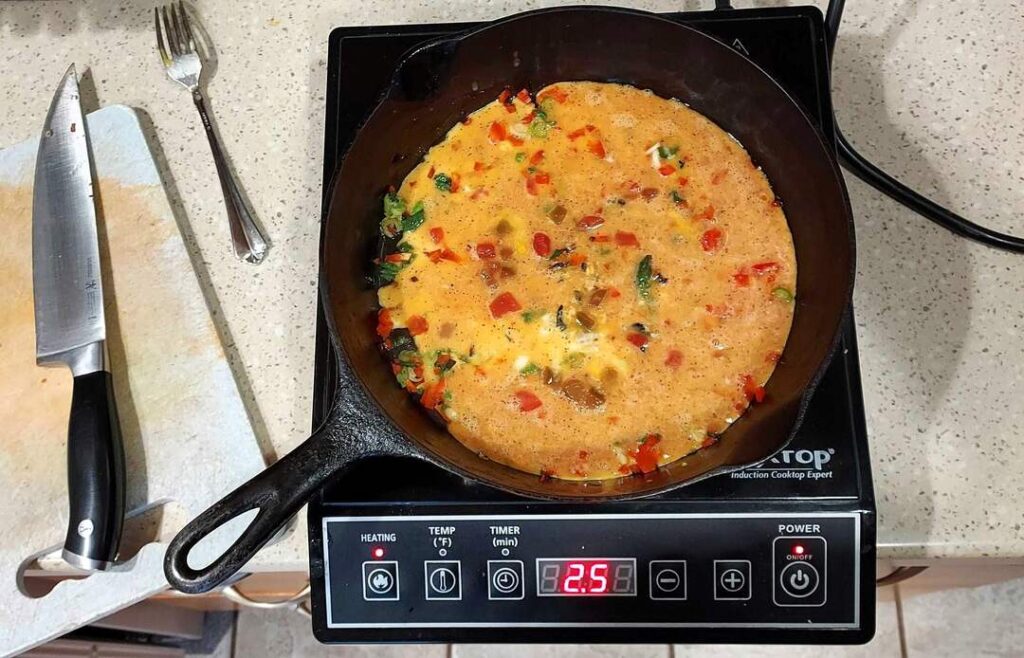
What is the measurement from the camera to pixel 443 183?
1.07m

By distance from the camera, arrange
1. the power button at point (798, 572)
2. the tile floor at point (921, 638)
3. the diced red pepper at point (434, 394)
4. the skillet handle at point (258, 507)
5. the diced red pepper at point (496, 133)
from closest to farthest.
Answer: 1. the skillet handle at point (258, 507)
2. the power button at point (798, 572)
3. the diced red pepper at point (434, 394)
4. the diced red pepper at point (496, 133)
5. the tile floor at point (921, 638)

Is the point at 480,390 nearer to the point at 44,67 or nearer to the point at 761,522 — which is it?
the point at 761,522

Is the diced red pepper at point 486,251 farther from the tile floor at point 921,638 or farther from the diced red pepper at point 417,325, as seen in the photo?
the tile floor at point 921,638

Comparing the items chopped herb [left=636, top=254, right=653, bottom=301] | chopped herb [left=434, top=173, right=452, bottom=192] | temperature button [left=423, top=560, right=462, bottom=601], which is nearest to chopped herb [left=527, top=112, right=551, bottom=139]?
chopped herb [left=434, top=173, right=452, bottom=192]

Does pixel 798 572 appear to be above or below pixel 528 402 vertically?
below

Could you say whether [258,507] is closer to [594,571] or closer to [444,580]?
[444,580]

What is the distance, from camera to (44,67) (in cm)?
119

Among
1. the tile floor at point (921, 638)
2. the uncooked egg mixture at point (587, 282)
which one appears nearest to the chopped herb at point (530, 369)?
the uncooked egg mixture at point (587, 282)

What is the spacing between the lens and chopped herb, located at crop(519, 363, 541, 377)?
0.98 m

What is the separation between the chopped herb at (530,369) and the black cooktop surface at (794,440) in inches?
5.9

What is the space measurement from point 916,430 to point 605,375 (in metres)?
0.37

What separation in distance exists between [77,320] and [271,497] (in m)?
0.44

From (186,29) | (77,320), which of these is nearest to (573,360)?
(77,320)

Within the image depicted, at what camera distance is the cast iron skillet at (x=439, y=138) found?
30.7 inches
